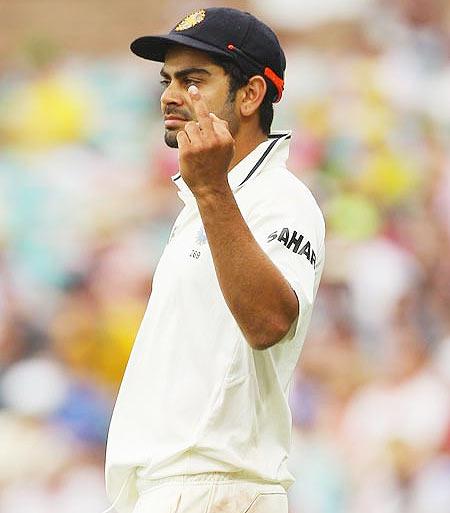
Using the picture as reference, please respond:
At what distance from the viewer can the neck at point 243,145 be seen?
3.00 meters

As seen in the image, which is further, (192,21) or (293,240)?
(192,21)

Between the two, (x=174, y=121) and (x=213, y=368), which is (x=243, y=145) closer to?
(x=174, y=121)

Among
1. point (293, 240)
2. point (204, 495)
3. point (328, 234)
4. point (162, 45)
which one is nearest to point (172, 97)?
point (162, 45)

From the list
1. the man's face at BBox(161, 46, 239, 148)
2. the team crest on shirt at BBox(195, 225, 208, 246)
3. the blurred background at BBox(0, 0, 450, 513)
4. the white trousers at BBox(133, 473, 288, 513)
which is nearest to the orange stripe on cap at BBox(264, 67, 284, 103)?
the man's face at BBox(161, 46, 239, 148)

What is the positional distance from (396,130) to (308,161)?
0.77m

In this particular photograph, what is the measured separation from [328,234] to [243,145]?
16.2 ft

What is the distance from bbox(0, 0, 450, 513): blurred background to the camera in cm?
660

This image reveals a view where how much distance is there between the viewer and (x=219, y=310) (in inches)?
110

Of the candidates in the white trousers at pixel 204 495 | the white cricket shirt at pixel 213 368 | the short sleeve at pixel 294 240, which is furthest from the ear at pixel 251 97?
the white trousers at pixel 204 495

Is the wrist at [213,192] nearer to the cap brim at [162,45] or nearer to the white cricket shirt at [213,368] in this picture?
the white cricket shirt at [213,368]

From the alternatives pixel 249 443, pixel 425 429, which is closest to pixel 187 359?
pixel 249 443

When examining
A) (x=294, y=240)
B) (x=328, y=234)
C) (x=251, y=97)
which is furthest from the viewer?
(x=328, y=234)

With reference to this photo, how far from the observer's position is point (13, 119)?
9164 millimetres

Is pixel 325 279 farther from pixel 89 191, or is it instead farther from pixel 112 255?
pixel 89 191
